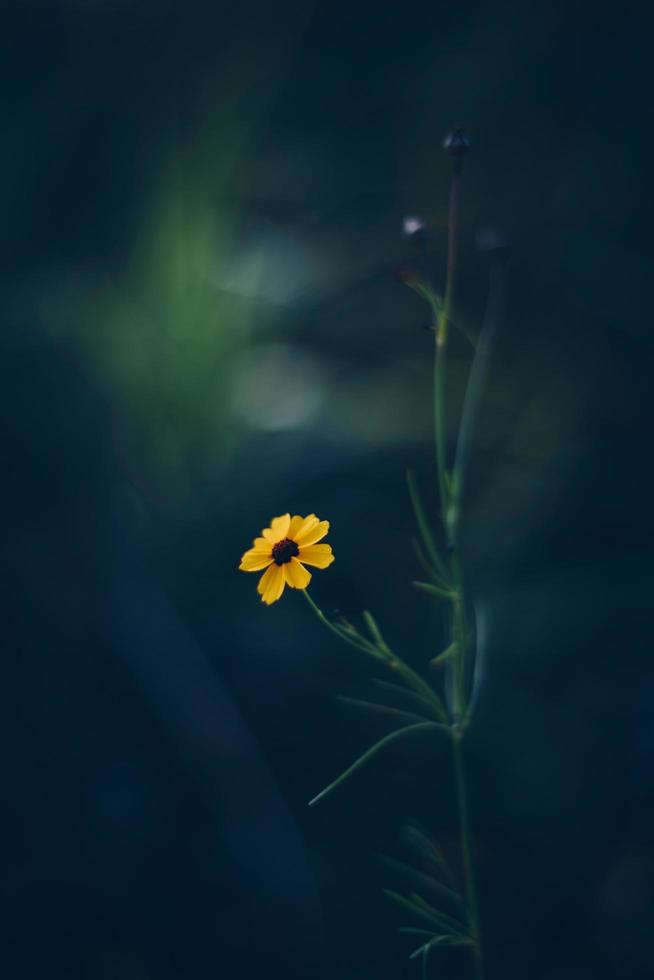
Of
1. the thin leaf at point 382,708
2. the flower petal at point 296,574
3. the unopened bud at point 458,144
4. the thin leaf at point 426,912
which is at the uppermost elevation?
the unopened bud at point 458,144

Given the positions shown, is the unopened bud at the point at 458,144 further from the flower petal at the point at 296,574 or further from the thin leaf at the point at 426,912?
the thin leaf at the point at 426,912

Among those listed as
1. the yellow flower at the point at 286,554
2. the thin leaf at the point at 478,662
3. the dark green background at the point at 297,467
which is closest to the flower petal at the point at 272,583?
the yellow flower at the point at 286,554

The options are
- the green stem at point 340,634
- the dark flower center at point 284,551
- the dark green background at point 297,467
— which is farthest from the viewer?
the dark green background at point 297,467

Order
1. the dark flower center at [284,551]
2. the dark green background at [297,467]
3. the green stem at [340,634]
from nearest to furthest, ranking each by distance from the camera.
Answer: the green stem at [340,634] < the dark flower center at [284,551] < the dark green background at [297,467]

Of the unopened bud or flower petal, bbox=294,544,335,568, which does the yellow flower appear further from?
the unopened bud

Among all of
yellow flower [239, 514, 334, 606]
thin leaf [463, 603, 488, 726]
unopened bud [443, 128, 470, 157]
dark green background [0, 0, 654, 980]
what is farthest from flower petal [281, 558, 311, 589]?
dark green background [0, 0, 654, 980]

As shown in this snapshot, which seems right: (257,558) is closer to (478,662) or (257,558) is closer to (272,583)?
(272,583)

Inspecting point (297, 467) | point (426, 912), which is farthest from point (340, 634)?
point (297, 467)

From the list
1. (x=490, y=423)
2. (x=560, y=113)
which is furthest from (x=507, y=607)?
(x=560, y=113)
